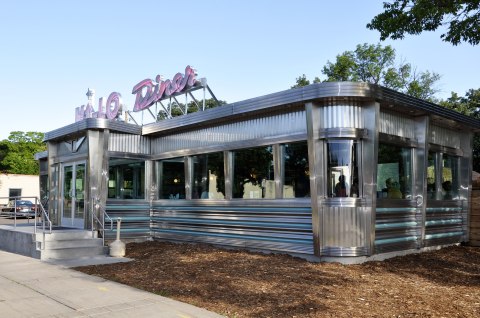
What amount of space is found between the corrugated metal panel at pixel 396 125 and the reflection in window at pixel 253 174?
2.55 meters

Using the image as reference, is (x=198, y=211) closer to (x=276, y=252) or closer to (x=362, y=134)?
(x=276, y=252)

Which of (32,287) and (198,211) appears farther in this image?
(198,211)

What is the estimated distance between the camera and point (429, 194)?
37.0ft

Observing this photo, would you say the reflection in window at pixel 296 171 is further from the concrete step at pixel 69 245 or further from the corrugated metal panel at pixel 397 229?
the concrete step at pixel 69 245

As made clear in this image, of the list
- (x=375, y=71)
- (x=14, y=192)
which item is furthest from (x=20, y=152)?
(x=375, y=71)

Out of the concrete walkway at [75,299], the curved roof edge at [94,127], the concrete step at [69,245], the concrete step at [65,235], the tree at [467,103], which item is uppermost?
the tree at [467,103]

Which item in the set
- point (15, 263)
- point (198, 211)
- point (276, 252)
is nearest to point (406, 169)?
point (276, 252)

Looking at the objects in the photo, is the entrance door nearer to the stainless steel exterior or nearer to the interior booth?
the interior booth

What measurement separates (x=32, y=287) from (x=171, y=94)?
751cm

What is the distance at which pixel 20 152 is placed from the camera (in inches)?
2554

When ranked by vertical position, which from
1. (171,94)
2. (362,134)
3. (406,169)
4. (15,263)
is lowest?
(15,263)

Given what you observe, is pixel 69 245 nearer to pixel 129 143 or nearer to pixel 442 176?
pixel 129 143

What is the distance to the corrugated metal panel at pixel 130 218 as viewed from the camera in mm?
12828

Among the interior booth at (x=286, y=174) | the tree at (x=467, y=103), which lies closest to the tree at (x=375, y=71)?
the tree at (x=467, y=103)
